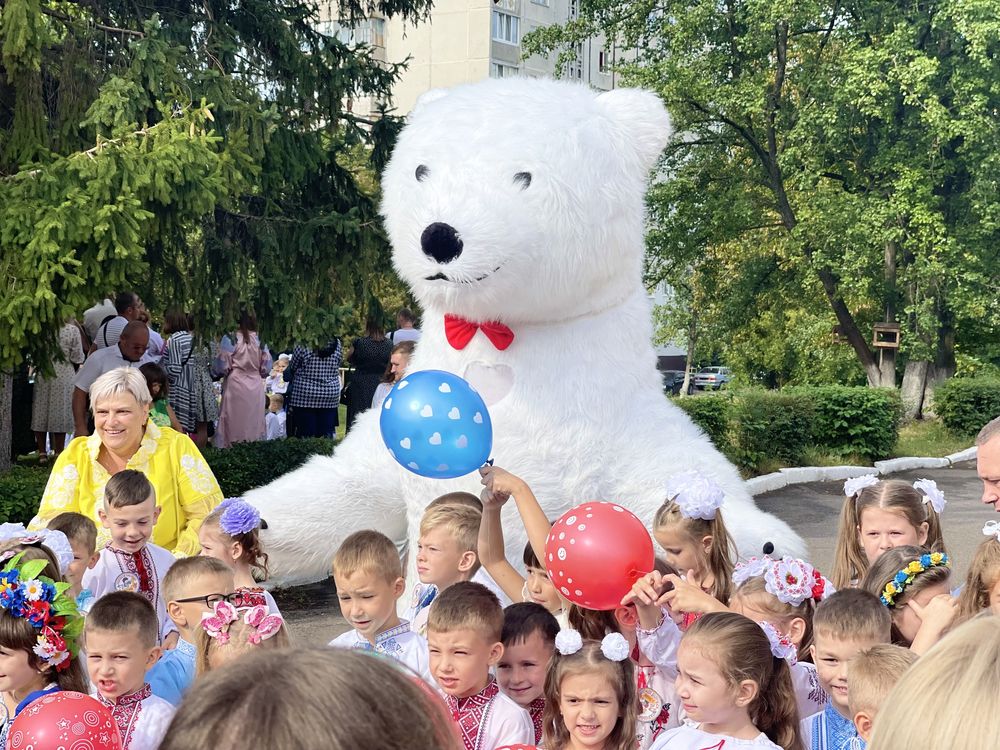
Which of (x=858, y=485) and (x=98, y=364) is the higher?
(x=98, y=364)

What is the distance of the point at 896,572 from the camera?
4.03 metres

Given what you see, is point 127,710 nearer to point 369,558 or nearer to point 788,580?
point 369,558

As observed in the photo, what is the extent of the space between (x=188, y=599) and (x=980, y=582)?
2.52 meters

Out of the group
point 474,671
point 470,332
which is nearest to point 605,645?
point 474,671

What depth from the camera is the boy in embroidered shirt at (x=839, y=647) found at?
352 cm

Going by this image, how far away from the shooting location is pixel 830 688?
11.9ft

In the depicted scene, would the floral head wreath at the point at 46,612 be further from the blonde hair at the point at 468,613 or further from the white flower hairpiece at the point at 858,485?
the white flower hairpiece at the point at 858,485

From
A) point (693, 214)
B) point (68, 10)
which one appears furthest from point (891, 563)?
point (693, 214)

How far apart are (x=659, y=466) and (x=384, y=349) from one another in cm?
614

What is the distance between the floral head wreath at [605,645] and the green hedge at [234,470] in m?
5.02

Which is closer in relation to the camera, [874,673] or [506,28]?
[874,673]

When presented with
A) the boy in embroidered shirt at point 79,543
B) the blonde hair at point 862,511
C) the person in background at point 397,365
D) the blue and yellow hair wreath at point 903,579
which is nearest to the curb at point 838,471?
the person in background at point 397,365

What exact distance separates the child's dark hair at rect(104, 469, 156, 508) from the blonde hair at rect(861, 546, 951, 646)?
264 cm

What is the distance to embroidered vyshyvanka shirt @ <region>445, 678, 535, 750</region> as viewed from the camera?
3.59 metres
